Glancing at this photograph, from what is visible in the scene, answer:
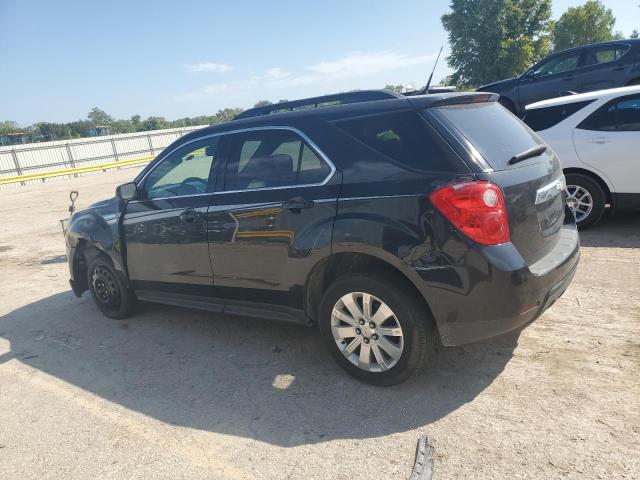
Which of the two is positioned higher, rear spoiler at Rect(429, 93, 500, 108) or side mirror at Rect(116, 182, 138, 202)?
rear spoiler at Rect(429, 93, 500, 108)

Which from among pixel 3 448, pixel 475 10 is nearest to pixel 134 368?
pixel 3 448

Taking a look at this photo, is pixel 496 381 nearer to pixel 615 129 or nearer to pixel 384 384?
pixel 384 384

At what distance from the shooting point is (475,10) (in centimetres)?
4297

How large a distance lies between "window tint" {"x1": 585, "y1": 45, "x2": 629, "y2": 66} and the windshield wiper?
7.46m

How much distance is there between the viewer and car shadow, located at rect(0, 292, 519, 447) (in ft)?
9.59

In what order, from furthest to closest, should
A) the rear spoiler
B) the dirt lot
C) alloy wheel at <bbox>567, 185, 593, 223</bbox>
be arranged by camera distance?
alloy wheel at <bbox>567, 185, 593, 223</bbox> → the rear spoiler → the dirt lot

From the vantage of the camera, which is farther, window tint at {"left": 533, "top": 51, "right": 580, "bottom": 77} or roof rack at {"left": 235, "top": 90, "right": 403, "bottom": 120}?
window tint at {"left": 533, "top": 51, "right": 580, "bottom": 77}

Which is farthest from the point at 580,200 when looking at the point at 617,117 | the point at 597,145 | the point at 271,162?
the point at 271,162

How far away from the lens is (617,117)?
5477mm

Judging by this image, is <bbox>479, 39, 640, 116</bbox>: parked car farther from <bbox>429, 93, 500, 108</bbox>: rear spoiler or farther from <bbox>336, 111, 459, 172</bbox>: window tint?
<bbox>336, 111, 459, 172</bbox>: window tint

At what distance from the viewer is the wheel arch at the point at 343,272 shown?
295 cm

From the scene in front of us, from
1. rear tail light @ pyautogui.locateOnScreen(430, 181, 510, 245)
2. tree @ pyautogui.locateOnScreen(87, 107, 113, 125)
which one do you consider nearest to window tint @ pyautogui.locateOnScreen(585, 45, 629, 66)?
rear tail light @ pyautogui.locateOnScreen(430, 181, 510, 245)

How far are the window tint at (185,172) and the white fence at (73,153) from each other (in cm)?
1846

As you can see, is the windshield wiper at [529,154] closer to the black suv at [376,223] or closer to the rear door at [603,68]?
the black suv at [376,223]
